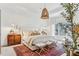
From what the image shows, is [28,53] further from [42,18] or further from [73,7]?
[73,7]

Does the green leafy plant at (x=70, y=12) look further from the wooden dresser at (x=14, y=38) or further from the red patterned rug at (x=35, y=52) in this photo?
the wooden dresser at (x=14, y=38)

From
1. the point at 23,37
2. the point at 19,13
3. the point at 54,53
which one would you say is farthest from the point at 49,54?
the point at 19,13

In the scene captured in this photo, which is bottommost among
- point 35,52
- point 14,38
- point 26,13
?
point 35,52

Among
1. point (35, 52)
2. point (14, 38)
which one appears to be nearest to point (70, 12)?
point (35, 52)

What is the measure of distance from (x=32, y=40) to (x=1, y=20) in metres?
0.49

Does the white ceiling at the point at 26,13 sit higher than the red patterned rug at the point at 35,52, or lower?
higher

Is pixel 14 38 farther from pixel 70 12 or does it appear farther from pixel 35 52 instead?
pixel 70 12

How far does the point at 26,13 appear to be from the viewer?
1845mm

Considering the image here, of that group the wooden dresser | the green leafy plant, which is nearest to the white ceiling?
the green leafy plant

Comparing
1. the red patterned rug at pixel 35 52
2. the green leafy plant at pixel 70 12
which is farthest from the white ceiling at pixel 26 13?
the red patterned rug at pixel 35 52

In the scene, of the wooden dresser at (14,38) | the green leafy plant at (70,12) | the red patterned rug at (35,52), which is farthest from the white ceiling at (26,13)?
the red patterned rug at (35,52)

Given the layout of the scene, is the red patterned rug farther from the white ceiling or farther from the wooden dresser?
the white ceiling

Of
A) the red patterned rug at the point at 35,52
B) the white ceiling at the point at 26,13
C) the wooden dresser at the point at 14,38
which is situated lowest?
the red patterned rug at the point at 35,52

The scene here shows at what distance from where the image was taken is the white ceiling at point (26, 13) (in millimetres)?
1831
